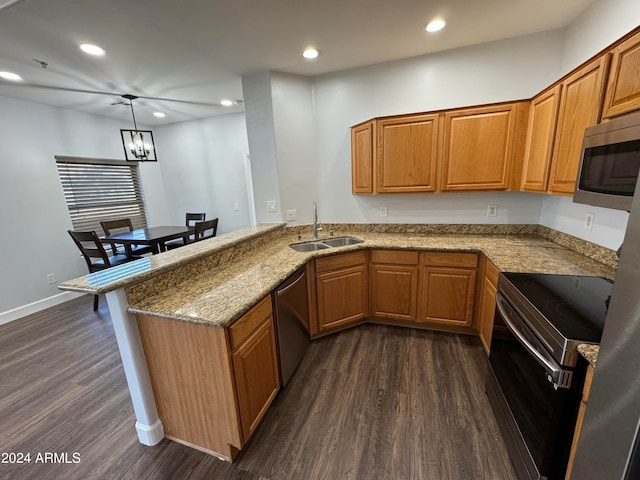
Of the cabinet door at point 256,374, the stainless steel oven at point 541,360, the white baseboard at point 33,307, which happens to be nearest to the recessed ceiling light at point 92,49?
the cabinet door at point 256,374

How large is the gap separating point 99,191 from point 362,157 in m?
4.35

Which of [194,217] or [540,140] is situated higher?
[540,140]

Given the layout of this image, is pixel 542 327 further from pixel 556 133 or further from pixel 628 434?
pixel 556 133

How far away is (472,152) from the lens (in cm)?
240

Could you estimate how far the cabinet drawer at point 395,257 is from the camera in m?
2.47

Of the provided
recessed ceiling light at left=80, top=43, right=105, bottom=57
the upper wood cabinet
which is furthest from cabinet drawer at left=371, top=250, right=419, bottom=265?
recessed ceiling light at left=80, top=43, right=105, bottom=57

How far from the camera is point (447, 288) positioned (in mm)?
2426

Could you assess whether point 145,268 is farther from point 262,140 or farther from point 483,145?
point 483,145

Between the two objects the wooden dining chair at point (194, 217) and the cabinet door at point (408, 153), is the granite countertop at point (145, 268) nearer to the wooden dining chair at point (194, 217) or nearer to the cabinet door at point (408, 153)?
the cabinet door at point (408, 153)

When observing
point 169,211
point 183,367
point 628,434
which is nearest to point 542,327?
point 628,434

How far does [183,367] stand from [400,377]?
1.54m

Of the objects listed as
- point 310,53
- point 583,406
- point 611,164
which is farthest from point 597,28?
point 583,406

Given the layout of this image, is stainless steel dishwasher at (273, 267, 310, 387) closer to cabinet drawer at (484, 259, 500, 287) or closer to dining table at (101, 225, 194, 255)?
cabinet drawer at (484, 259, 500, 287)

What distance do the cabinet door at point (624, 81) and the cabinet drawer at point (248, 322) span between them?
2074mm
